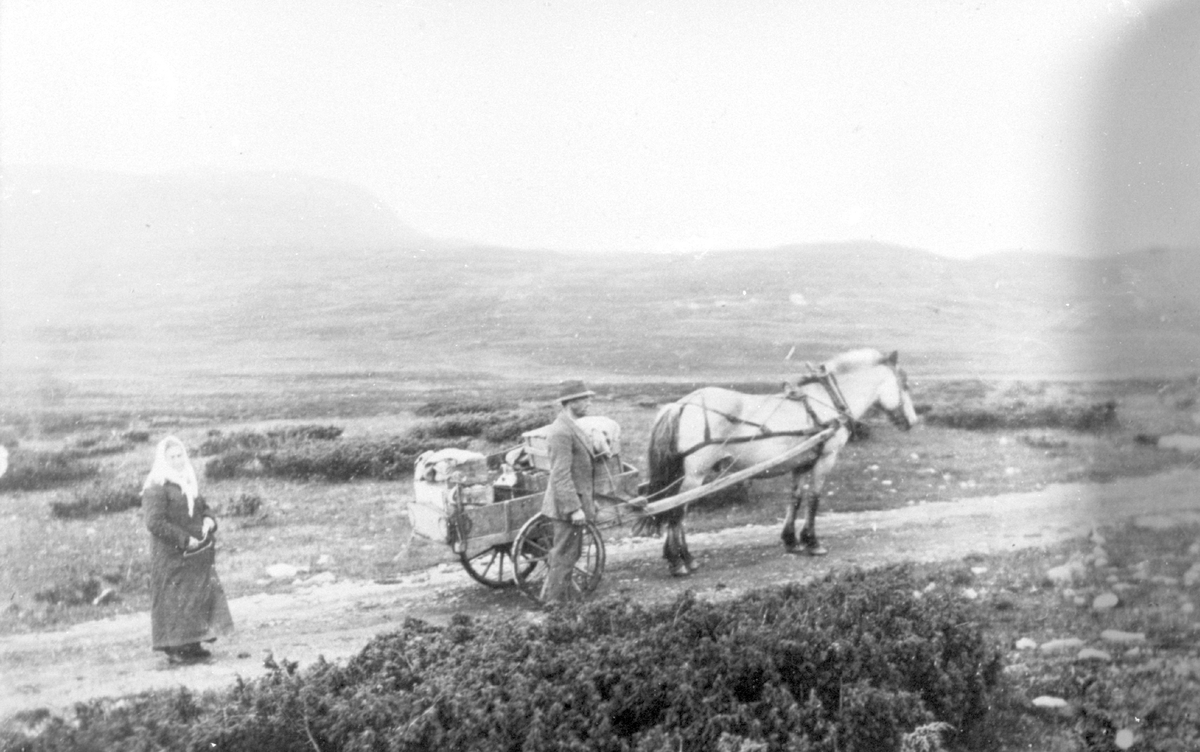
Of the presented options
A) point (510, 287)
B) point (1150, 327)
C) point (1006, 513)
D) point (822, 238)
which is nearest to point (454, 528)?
point (510, 287)

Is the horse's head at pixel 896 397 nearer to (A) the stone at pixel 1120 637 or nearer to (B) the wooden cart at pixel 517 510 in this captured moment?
(B) the wooden cart at pixel 517 510

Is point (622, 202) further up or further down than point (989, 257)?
further up

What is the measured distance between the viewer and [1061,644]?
574 centimetres

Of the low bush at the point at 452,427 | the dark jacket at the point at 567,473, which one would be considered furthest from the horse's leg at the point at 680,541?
the low bush at the point at 452,427

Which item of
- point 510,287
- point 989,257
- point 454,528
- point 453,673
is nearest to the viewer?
point 453,673

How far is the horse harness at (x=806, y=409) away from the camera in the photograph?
564cm

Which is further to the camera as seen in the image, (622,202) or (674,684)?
(622,202)

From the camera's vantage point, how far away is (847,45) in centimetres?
561

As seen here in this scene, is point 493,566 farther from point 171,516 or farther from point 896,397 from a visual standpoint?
point 896,397

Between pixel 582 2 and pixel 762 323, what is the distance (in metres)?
2.13

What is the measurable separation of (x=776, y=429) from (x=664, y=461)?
73 centimetres

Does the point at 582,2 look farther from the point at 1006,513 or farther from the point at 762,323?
the point at 1006,513

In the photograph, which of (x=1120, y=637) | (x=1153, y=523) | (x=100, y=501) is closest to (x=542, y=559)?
(x=100, y=501)

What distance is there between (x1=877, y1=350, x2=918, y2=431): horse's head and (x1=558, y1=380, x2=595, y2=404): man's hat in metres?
1.87
